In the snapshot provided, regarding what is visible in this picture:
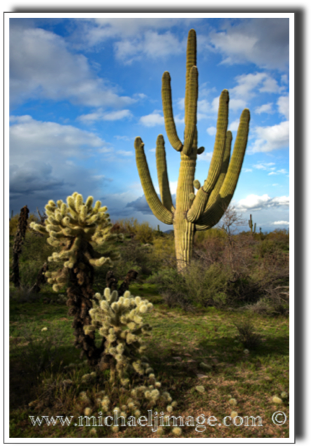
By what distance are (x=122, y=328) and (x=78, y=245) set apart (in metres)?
1.17

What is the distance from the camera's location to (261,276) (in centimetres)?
817

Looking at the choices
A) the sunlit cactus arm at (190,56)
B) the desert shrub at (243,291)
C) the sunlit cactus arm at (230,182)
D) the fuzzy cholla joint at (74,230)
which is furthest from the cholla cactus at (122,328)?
the sunlit cactus arm at (190,56)

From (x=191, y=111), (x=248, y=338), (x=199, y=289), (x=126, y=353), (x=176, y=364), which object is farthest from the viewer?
(x=191, y=111)

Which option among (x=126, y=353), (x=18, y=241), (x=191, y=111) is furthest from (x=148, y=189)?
(x=126, y=353)

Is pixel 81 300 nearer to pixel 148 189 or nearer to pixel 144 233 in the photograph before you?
pixel 148 189

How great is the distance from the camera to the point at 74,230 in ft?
11.6

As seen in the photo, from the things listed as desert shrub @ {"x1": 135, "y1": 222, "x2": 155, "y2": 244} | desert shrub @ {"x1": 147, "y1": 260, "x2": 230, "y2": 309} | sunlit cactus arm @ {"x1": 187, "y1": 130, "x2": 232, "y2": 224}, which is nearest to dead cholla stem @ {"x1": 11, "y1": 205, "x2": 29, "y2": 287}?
desert shrub @ {"x1": 147, "y1": 260, "x2": 230, "y2": 309}

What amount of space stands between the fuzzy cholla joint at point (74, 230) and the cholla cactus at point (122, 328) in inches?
21.4

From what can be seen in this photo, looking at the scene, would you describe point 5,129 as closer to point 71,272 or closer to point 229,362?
point 71,272

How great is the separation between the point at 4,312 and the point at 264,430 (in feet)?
9.83

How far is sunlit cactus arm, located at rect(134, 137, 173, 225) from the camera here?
10.6 metres

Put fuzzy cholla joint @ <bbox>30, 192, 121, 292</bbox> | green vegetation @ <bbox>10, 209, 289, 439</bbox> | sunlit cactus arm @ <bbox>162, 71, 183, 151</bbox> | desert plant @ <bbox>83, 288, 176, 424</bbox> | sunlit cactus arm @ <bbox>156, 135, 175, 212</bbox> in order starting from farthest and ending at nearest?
sunlit cactus arm @ <bbox>156, 135, 175, 212</bbox>
sunlit cactus arm @ <bbox>162, 71, 183, 151</bbox>
fuzzy cholla joint @ <bbox>30, 192, 121, 292</bbox>
desert plant @ <bbox>83, 288, 176, 424</bbox>
green vegetation @ <bbox>10, 209, 289, 439</bbox>

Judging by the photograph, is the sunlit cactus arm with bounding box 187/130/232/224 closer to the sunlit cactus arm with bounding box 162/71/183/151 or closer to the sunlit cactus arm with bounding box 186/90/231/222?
the sunlit cactus arm with bounding box 186/90/231/222

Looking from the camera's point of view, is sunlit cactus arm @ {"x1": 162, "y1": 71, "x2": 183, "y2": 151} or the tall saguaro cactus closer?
the tall saguaro cactus
